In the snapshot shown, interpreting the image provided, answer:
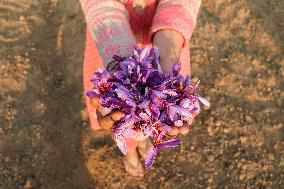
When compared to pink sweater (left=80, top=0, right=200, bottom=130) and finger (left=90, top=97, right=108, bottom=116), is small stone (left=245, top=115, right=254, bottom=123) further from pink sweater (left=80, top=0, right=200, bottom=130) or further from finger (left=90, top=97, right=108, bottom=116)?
finger (left=90, top=97, right=108, bottom=116)

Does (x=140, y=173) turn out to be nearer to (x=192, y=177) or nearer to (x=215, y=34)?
(x=192, y=177)

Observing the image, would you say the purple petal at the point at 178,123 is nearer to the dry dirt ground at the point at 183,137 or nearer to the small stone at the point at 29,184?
the dry dirt ground at the point at 183,137

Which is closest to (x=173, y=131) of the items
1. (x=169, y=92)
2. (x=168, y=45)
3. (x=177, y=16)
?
(x=169, y=92)

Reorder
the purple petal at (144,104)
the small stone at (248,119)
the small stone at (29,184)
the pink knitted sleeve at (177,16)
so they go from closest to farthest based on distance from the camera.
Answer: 1. the purple petal at (144,104)
2. the pink knitted sleeve at (177,16)
3. the small stone at (29,184)
4. the small stone at (248,119)

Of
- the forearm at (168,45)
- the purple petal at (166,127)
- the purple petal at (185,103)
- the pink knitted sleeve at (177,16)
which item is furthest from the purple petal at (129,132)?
the pink knitted sleeve at (177,16)

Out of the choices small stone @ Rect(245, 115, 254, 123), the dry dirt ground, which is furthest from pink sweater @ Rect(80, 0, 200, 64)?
small stone @ Rect(245, 115, 254, 123)

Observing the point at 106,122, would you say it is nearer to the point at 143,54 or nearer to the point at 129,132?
the point at 129,132

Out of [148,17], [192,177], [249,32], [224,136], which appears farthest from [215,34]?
[148,17]
